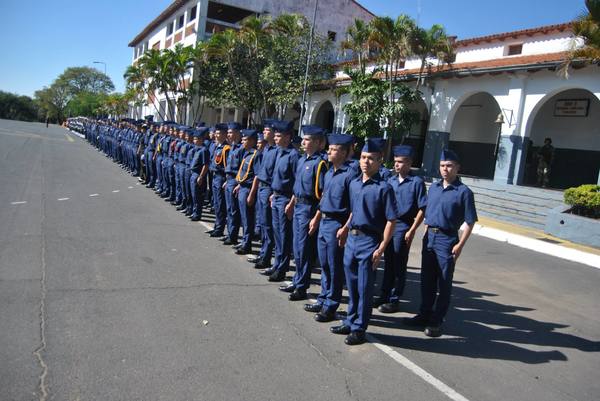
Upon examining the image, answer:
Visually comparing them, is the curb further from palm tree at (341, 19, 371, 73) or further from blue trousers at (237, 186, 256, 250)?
palm tree at (341, 19, 371, 73)

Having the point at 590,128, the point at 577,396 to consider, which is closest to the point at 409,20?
the point at 590,128

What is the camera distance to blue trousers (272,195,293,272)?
6.17m

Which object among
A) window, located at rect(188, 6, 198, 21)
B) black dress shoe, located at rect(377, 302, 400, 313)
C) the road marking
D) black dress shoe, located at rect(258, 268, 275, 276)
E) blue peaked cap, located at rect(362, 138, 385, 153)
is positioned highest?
window, located at rect(188, 6, 198, 21)

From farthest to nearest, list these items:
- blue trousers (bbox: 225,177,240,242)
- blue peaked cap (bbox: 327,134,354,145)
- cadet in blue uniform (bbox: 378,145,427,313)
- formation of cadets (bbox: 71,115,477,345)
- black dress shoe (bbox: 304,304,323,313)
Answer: blue trousers (bbox: 225,177,240,242)
cadet in blue uniform (bbox: 378,145,427,313)
black dress shoe (bbox: 304,304,323,313)
blue peaked cap (bbox: 327,134,354,145)
formation of cadets (bbox: 71,115,477,345)

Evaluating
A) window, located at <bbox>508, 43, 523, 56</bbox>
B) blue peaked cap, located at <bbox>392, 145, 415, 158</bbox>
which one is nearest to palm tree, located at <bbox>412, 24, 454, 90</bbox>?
window, located at <bbox>508, 43, 523, 56</bbox>

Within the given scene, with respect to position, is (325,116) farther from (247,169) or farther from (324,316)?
(324,316)

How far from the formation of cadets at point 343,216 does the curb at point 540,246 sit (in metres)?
5.54

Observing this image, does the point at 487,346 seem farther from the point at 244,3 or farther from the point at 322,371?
the point at 244,3

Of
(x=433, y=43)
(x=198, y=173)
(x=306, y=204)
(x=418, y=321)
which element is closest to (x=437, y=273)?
(x=418, y=321)

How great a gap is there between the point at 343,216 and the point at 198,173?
5389mm

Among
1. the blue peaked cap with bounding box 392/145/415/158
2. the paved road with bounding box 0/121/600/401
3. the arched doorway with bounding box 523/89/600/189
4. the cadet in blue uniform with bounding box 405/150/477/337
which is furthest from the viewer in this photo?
the arched doorway with bounding box 523/89/600/189

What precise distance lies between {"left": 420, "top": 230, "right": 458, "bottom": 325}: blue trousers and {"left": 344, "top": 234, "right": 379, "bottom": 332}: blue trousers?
2.75 ft

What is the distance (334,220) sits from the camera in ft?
16.2

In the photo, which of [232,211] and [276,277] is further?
[232,211]
